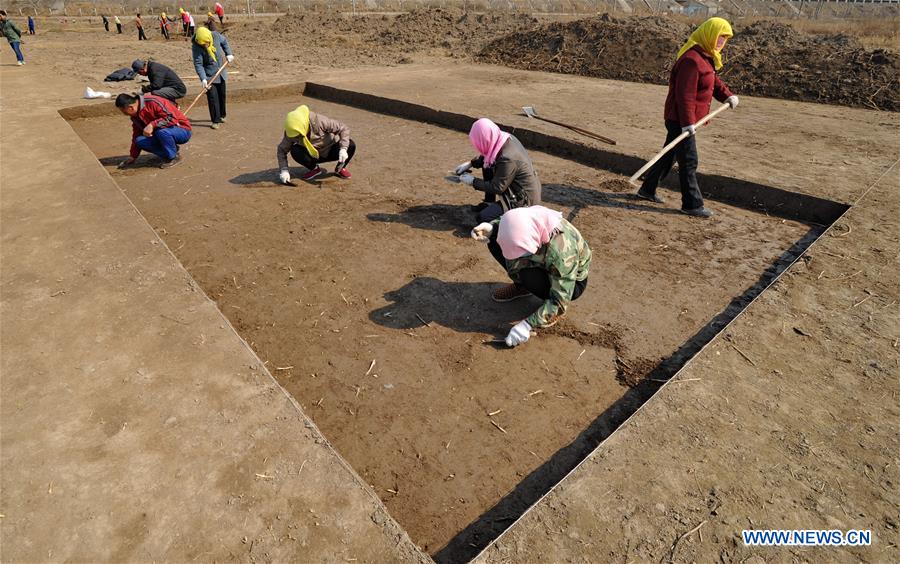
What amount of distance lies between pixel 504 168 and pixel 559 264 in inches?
61.7

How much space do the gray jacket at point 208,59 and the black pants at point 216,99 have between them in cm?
9

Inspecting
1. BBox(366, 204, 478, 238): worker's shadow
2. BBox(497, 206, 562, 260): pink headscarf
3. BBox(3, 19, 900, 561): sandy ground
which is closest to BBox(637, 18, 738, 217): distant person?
BBox(3, 19, 900, 561): sandy ground

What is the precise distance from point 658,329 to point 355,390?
7.17 ft

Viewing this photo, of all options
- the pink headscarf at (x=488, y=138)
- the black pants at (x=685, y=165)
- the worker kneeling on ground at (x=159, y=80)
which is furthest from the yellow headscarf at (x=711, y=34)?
the worker kneeling on ground at (x=159, y=80)

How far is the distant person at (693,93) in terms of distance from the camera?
5.05m

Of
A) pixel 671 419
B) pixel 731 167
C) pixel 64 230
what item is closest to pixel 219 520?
pixel 671 419

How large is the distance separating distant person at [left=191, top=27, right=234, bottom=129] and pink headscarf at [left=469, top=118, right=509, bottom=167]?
6017mm

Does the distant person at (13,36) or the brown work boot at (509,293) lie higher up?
the distant person at (13,36)

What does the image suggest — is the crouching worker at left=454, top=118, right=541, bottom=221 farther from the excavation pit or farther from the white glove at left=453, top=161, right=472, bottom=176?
the excavation pit

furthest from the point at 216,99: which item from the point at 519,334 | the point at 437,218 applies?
the point at 519,334

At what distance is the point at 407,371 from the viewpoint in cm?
323

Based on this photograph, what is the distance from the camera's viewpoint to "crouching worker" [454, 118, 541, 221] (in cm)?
445

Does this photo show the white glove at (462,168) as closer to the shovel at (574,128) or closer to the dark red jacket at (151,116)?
the shovel at (574,128)

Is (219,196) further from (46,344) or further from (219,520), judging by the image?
(219,520)
